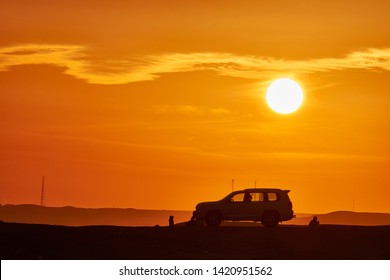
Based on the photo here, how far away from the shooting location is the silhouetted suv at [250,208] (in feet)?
176

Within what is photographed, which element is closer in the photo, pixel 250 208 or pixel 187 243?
pixel 187 243

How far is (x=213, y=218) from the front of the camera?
176 ft

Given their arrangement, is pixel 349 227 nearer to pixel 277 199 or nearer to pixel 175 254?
pixel 277 199

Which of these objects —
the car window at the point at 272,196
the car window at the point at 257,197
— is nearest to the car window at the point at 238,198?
the car window at the point at 257,197

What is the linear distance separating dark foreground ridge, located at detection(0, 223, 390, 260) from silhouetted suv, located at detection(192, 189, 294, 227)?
14.6 ft

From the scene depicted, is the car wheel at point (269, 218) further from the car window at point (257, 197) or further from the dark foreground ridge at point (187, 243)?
the dark foreground ridge at point (187, 243)

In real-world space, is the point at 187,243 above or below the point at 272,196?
below

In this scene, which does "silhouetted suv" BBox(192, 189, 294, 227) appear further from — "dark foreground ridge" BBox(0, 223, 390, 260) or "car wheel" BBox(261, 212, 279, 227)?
"dark foreground ridge" BBox(0, 223, 390, 260)

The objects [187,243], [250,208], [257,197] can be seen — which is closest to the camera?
[187,243]

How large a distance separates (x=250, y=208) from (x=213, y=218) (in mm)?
1891

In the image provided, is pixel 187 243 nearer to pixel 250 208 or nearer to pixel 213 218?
pixel 213 218

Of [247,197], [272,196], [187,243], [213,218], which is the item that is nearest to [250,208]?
[247,197]

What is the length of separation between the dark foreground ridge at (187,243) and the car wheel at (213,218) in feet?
17.0
